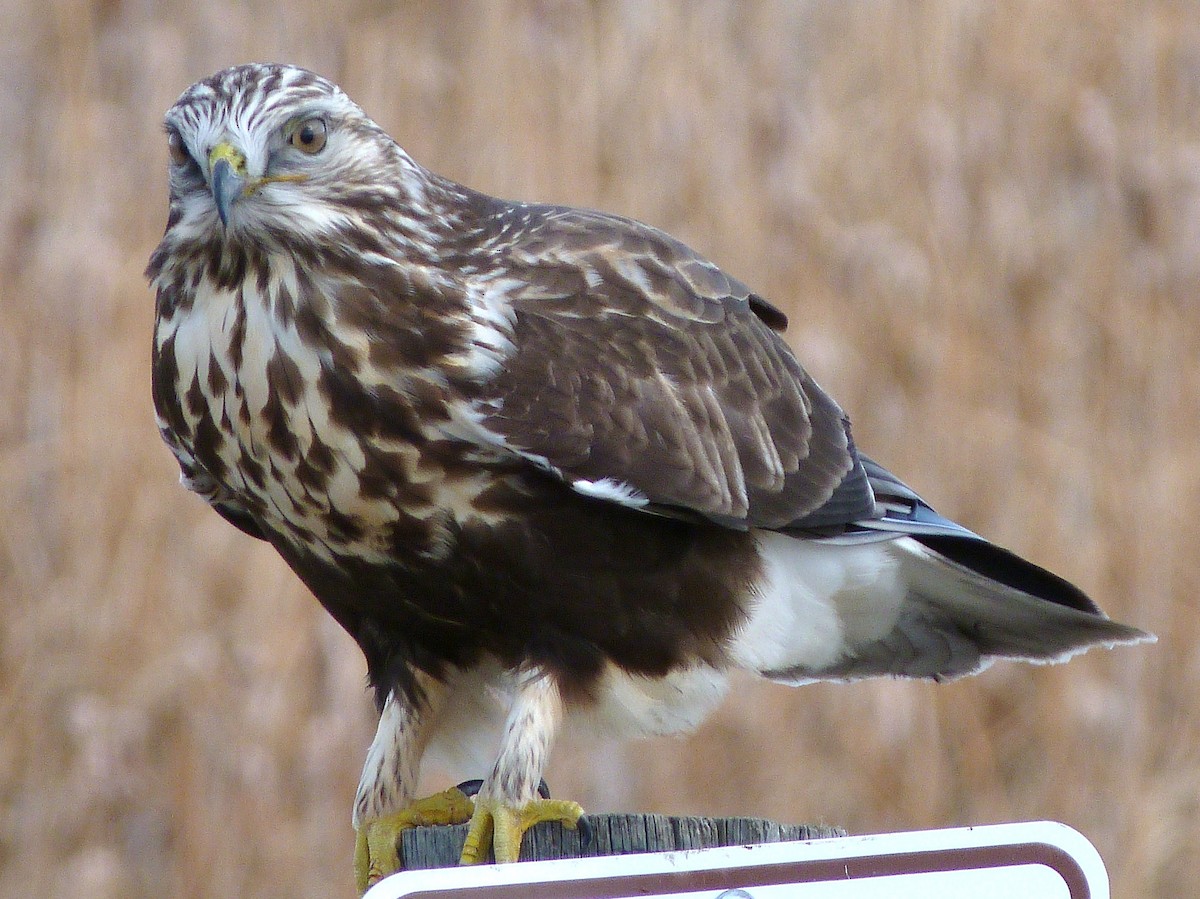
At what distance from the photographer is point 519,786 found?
2.13 metres

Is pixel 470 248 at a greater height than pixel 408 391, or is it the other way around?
pixel 470 248

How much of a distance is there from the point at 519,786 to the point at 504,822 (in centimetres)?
6

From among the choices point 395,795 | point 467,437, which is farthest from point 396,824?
point 467,437

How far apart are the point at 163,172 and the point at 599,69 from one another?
1147 millimetres

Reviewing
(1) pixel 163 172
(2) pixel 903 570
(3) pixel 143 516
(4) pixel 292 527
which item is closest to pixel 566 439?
(4) pixel 292 527

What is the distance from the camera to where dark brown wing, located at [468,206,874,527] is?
2.14 metres

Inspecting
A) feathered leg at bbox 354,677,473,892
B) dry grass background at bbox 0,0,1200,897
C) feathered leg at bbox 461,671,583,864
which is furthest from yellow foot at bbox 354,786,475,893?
dry grass background at bbox 0,0,1200,897

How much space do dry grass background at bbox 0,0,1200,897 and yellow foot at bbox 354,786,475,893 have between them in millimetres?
1227

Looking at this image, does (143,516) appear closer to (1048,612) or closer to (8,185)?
(8,185)

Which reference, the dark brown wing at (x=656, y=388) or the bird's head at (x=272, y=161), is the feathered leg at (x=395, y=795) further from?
the bird's head at (x=272, y=161)

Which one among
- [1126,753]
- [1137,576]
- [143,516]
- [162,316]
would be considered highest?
[162,316]

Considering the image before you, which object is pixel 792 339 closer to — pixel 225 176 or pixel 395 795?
pixel 395 795

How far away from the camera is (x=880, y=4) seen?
4180 millimetres

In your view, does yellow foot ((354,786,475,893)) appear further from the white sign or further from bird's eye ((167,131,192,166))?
bird's eye ((167,131,192,166))
